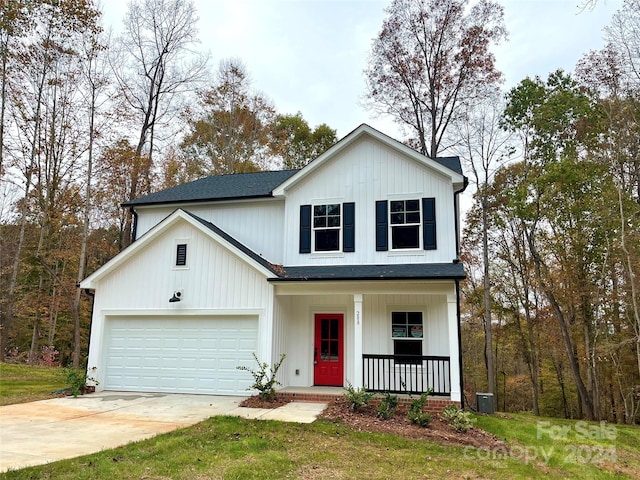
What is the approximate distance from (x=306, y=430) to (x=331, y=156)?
24.4 feet

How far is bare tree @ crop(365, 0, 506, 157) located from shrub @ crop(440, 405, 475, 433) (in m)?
13.5

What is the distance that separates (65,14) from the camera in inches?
651

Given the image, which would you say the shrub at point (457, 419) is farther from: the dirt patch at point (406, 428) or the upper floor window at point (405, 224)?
the upper floor window at point (405, 224)

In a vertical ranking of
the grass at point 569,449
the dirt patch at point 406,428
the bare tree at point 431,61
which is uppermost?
the bare tree at point 431,61

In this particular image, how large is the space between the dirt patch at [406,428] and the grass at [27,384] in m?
7.24

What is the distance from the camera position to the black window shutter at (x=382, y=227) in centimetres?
1128

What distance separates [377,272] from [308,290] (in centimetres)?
178

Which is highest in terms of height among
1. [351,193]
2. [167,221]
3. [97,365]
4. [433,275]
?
[351,193]

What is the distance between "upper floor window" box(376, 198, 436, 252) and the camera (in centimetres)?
1109

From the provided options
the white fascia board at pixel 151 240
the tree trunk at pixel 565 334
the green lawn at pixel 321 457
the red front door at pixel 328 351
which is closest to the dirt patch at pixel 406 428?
the green lawn at pixel 321 457

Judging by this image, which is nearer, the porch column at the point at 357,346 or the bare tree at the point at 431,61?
the porch column at the point at 357,346

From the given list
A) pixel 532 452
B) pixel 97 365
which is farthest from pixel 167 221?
pixel 532 452

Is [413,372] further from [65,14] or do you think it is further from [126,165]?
[65,14]

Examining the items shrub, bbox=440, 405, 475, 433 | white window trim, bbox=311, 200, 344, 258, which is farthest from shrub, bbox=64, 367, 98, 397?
shrub, bbox=440, 405, 475, 433
